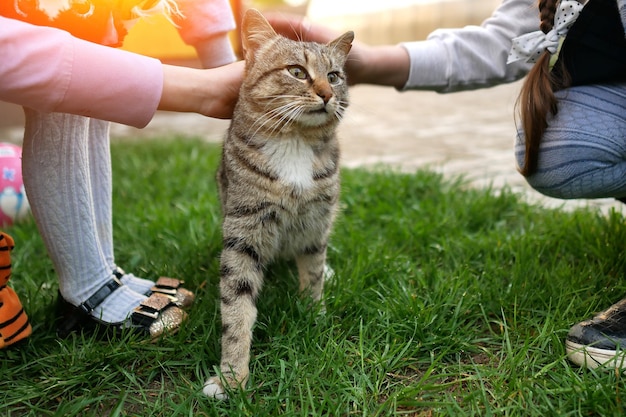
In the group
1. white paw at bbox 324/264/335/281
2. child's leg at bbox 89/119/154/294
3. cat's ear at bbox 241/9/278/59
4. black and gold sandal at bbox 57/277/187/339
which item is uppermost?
cat's ear at bbox 241/9/278/59

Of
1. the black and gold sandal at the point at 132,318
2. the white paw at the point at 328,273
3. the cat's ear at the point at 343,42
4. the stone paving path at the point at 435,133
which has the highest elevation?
the cat's ear at the point at 343,42

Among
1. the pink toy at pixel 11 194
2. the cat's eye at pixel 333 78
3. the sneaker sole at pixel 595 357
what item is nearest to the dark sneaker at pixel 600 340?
the sneaker sole at pixel 595 357

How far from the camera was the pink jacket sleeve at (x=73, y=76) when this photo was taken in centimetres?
127

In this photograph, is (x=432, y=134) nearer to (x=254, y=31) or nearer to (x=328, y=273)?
(x=328, y=273)

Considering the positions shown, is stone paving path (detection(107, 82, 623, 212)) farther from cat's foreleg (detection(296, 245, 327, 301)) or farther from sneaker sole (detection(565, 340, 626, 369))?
sneaker sole (detection(565, 340, 626, 369))

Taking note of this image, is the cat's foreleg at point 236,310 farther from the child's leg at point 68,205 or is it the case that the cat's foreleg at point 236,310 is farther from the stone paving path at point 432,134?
the stone paving path at point 432,134

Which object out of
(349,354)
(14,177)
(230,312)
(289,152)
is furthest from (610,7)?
(14,177)

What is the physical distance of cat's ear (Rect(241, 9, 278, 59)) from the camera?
1.74m

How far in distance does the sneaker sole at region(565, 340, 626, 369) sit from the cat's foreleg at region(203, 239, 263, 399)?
0.86 metres

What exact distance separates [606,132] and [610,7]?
35 centimetres

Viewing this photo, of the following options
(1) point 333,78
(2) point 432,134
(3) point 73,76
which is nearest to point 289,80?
(1) point 333,78

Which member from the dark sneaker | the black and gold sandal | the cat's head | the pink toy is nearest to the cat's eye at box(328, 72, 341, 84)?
the cat's head

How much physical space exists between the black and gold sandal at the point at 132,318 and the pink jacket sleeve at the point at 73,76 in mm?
624

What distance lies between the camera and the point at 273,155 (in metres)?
1.70
